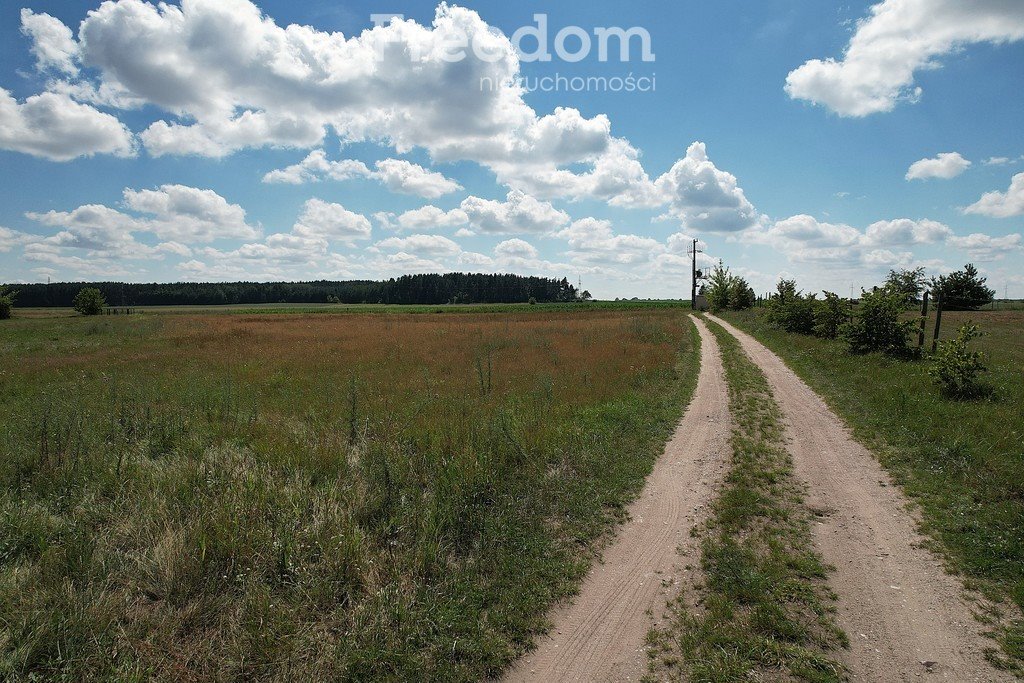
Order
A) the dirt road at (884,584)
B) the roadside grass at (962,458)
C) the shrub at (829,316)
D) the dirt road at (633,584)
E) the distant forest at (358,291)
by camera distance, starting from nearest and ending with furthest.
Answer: the dirt road at (884,584), the dirt road at (633,584), the roadside grass at (962,458), the shrub at (829,316), the distant forest at (358,291)

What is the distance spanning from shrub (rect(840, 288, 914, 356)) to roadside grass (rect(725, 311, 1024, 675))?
5.48 feet

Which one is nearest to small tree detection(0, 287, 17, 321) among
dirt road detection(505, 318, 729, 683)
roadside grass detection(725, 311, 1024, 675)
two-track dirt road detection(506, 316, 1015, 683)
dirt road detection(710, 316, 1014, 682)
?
dirt road detection(505, 318, 729, 683)

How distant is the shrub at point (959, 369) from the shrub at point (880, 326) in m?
5.03

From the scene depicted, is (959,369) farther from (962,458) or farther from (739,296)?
(739,296)

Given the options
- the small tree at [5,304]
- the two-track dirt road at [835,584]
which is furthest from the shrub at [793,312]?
the small tree at [5,304]

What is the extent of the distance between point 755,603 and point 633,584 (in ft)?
3.88

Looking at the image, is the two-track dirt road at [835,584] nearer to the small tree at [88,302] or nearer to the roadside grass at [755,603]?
the roadside grass at [755,603]

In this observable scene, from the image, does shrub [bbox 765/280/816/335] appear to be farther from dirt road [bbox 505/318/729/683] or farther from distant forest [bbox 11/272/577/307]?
distant forest [bbox 11/272/577/307]

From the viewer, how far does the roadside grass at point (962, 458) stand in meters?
4.72

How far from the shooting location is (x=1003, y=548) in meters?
5.20

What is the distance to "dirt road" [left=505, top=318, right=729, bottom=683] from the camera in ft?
12.6

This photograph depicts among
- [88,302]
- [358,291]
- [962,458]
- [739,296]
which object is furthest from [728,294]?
[358,291]

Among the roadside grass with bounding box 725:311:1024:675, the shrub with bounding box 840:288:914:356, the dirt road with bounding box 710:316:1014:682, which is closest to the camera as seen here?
the dirt road with bounding box 710:316:1014:682

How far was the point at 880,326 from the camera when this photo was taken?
1705 cm
